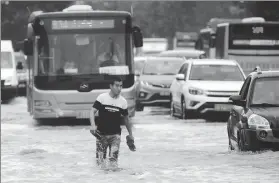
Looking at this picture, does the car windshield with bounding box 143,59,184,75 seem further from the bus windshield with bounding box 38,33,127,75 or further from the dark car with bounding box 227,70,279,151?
the dark car with bounding box 227,70,279,151

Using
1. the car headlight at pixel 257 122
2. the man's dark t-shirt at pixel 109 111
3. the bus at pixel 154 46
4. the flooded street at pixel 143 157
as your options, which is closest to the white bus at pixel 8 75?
the flooded street at pixel 143 157

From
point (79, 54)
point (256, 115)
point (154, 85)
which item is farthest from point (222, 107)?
point (256, 115)

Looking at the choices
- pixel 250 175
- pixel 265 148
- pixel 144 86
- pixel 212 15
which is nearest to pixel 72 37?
pixel 144 86

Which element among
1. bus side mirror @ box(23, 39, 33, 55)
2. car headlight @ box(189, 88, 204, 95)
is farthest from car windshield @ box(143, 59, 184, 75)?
bus side mirror @ box(23, 39, 33, 55)

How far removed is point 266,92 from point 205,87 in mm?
8743

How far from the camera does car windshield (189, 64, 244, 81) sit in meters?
25.0

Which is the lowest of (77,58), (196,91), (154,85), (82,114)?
(154,85)

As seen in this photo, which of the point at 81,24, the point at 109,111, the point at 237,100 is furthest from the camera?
the point at 81,24

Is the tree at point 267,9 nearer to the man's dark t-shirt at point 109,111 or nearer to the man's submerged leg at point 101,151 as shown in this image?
the man's submerged leg at point 101,151

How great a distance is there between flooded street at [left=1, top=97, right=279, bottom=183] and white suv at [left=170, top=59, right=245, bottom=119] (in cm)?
67

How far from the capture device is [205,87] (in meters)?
24.1

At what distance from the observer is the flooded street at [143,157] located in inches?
493

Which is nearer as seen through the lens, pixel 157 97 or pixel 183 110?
pixel 183 110

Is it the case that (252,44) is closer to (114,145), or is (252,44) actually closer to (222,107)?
(222,107)
